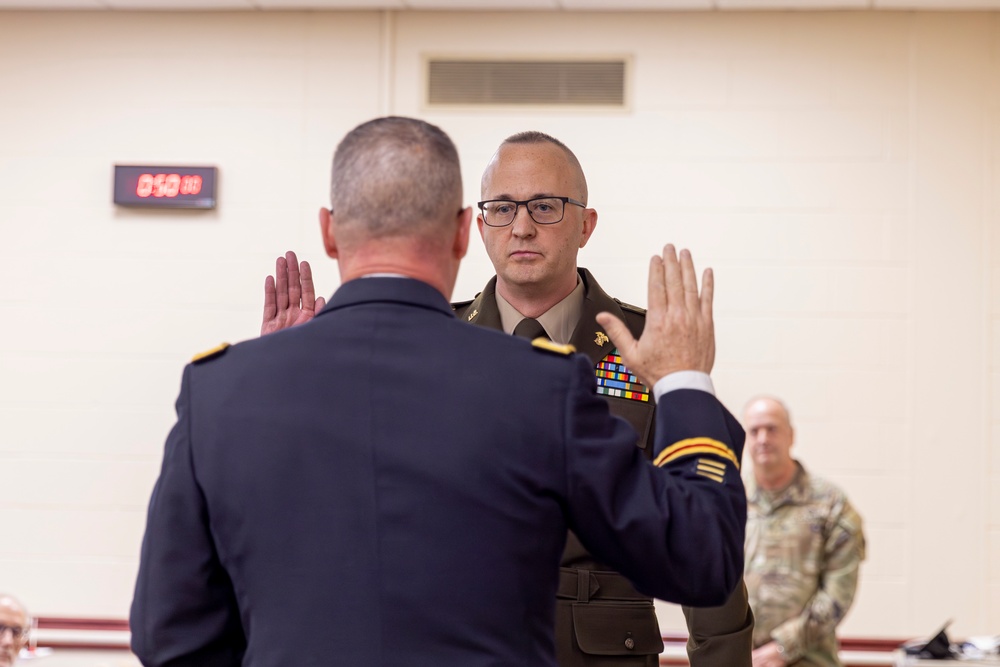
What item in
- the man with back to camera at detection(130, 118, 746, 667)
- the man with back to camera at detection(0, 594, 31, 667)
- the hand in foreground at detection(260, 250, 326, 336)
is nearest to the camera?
the man with back to camera at detection(130, 118, 746, 667)

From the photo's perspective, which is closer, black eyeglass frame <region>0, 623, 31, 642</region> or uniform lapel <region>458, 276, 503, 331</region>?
uniform lapel <region>458, 276, 503, 331</region>

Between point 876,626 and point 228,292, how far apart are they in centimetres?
291

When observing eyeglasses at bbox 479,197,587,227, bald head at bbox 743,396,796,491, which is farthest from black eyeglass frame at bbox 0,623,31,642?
eyeglasses at bbox 479,197,587,227

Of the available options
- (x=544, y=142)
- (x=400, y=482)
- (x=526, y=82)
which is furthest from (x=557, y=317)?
(x=526, y=82)

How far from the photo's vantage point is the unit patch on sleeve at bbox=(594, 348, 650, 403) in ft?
7.04

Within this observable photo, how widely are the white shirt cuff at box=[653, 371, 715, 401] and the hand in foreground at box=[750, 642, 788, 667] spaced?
2.90 m

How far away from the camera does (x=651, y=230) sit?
494 centimetres

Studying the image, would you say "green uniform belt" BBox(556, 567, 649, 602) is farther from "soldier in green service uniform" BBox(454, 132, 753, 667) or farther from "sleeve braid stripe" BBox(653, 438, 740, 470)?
"sleeve braid stripe" BBox(653, 438, 740, 470)

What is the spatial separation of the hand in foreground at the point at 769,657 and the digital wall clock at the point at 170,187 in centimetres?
275

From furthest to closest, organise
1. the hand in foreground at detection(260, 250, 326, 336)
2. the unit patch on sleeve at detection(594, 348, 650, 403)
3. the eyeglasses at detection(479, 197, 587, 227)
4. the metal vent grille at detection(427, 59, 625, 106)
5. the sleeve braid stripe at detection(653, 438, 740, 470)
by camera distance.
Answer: the metal vent grille at detection(427, 59, 625, 106) < the eyeglasses at detection(479, 197, 587, 227) < the unit patch on sleeve at detection(594, 348, 650, 403) < the hand in foreground at detection(260, 250, 326, 336) < the sleeve braid stripe at detection(653, 438, 740, 470)

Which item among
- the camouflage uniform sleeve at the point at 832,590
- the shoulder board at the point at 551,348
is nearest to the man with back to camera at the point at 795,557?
the camouflage uniform sleeve at the point at 832,590

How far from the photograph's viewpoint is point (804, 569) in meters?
4.17

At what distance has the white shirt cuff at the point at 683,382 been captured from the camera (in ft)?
4.60

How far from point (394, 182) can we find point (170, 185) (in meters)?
3.96
